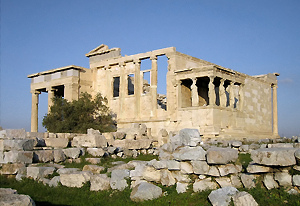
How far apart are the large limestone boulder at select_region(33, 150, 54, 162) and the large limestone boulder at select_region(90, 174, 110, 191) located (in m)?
3.26

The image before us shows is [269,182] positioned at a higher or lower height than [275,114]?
lower

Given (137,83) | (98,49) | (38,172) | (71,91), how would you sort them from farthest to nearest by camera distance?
(98,49)
(71,91)
(137,83)
(38,172)

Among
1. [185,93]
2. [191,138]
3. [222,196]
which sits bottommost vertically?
[222,196]

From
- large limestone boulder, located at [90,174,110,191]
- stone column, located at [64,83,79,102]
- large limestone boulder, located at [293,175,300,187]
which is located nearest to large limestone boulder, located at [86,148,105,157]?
large limestone boulder, located at [90,174,110,191]

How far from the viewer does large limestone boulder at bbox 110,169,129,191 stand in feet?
28.5

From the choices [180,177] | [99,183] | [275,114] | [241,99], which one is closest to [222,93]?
[241,99]

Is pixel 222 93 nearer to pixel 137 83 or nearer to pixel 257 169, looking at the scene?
pixel 137 83

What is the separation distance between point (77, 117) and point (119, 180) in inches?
608

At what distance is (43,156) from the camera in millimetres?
11664

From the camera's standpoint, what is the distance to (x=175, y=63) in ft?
75.9

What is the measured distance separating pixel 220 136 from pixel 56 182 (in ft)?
40.2

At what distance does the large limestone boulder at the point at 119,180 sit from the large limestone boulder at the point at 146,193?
2.69 feet

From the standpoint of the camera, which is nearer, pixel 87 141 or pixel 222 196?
pixel 222 196

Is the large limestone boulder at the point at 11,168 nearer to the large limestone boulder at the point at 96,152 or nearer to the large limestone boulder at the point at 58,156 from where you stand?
the large limestone boulder at the point at 58,156
